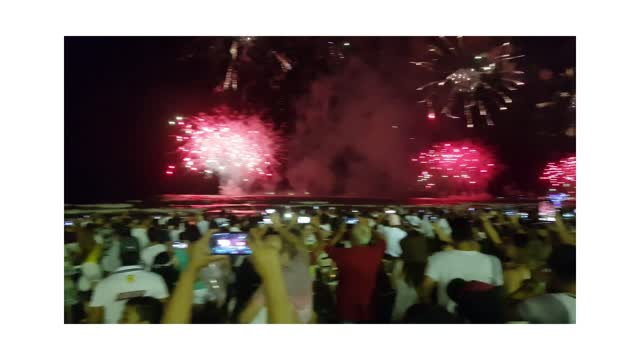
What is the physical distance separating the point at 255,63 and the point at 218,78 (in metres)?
0.31

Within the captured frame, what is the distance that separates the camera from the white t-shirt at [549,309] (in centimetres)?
355

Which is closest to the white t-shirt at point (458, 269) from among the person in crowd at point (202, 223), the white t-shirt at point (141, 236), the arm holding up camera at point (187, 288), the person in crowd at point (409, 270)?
the person in crowd at point (409, 270)

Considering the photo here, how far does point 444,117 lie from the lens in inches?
167

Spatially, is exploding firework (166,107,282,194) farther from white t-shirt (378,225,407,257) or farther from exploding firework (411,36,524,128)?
exploding firework (411,36,524,128)

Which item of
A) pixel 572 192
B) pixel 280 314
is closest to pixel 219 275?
pixel 280 314

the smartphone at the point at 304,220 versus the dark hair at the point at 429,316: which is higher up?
the smartphone at the point at 304,220

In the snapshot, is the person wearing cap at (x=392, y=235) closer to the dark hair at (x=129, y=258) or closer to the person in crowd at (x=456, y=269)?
the person in crowd at (x=456, y=269)

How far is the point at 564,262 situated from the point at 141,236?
10.4 ft

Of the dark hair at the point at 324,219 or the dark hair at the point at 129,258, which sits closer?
the dark hair at the point at 129,258

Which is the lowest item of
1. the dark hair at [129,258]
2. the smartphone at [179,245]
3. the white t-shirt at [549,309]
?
the white t-shirt at [549,309]

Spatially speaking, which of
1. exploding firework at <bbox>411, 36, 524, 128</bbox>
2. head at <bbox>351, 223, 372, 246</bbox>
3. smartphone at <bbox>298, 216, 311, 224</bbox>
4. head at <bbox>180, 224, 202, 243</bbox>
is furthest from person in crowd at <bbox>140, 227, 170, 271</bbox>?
exploding firework at <bbox>411, 36, 524, 128</bbox>

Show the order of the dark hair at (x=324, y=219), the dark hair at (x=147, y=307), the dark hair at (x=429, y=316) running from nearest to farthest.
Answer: the dark hair at (x=429, y=316) → the dark hair at (x=147, y=307) → the dark hair at (x=324, y=219)

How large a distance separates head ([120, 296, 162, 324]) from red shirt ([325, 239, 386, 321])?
1.28 m

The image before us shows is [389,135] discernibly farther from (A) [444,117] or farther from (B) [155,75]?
(B) [155,75]
